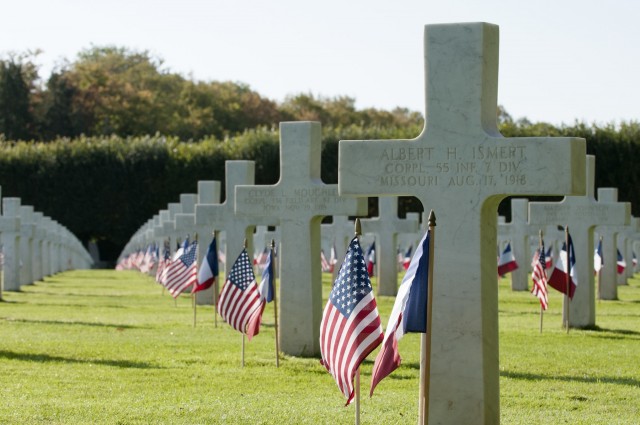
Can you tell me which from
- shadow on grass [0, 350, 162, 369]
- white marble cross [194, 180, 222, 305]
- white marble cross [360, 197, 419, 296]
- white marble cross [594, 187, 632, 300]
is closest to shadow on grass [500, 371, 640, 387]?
shadow on grass [0, 350, 162, 369]

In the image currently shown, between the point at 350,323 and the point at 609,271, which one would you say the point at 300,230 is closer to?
the point at 350,323

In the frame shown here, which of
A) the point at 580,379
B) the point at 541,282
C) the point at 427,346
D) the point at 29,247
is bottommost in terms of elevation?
the point at 580,379

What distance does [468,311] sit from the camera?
10.5 m

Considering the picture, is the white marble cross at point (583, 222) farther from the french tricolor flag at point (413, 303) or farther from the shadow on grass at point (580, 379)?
the french tricolor flag at point (413, 303)

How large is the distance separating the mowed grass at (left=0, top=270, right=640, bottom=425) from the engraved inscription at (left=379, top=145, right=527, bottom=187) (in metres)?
2.26

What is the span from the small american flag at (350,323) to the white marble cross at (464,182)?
1.77 feet

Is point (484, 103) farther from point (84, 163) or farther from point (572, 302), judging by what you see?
point (84, 163)

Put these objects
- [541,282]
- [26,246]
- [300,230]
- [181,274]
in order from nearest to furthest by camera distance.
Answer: [300,230], [541,282], [181,274], [26,246]

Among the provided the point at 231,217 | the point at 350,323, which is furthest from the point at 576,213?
the point at 350,323

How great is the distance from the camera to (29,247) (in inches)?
1558

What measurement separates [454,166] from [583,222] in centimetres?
1176

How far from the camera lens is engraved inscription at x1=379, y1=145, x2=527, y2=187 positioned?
10391 millimetres

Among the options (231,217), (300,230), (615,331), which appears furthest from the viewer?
(231,217)

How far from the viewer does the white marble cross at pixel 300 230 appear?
1744 cm
